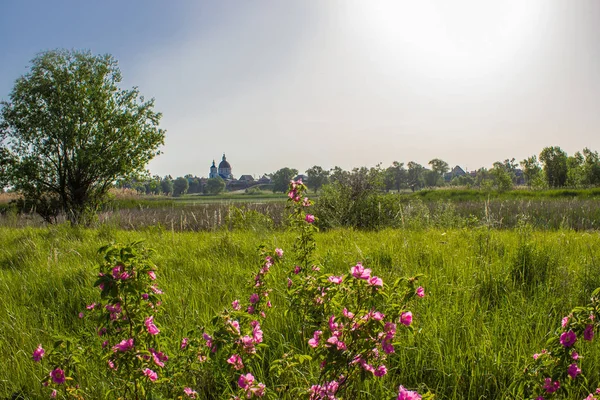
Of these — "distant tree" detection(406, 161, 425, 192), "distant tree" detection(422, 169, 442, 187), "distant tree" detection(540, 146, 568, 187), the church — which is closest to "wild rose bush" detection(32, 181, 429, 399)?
"distant tree" detection(540, 146, 568, 187)

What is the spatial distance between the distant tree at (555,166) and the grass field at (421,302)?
5024 centimetres

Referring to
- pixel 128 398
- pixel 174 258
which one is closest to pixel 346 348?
pixel 128 398

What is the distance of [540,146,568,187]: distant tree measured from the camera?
4694 centimetres

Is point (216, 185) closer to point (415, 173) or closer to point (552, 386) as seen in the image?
point (415, 173)

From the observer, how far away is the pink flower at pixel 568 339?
1.29m

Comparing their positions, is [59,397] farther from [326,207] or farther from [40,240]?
[326,207]

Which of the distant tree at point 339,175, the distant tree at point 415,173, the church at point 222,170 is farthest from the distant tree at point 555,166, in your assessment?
the church at point 222,170

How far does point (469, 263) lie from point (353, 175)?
26.7ft

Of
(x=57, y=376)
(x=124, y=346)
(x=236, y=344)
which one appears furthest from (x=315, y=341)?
(x=57, y=376)

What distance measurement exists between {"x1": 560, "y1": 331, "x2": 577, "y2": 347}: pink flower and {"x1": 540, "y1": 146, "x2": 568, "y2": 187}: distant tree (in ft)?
181

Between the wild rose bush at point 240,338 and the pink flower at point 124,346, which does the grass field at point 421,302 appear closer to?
the wild rose bush at point 240,338

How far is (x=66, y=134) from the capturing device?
40.5ft

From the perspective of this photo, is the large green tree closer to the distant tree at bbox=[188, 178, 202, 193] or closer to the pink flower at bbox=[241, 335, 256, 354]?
the pink flower at bbox=[241, 335, 256, 354]

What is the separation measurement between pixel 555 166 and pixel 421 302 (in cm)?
5480
